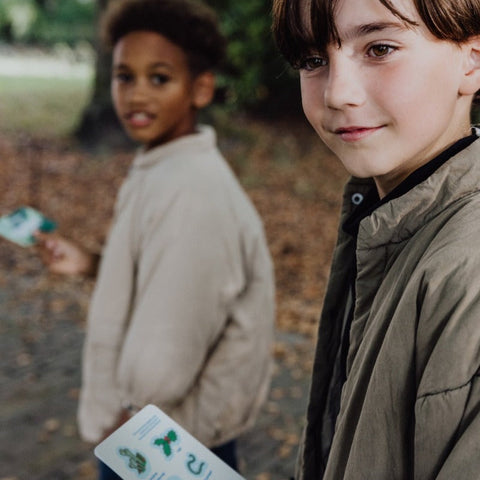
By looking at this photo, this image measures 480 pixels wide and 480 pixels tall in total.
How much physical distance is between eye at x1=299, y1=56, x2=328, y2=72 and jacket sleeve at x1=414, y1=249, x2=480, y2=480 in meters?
0.50

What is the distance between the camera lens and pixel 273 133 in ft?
46.5

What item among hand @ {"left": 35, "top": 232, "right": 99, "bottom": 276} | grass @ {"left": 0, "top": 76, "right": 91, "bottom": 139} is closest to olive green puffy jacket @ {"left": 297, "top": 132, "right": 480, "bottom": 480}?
hand @ {"left": 35, "top": 232, "right": 99, "bottom": 276}

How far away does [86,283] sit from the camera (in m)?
7.73

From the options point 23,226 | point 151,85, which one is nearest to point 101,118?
point 23,226

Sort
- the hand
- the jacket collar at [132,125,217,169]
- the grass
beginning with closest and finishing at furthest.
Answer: the jacket collar at [132,125,217,169] → the hand → the grass

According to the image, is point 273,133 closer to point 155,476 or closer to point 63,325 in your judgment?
point 63,325

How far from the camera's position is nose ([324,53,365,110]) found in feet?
4.18

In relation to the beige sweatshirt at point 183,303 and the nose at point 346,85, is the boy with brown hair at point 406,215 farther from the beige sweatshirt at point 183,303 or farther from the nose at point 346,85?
the beige sweatshirt at point 183,303

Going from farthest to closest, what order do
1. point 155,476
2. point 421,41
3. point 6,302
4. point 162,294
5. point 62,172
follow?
point 62,172, point 6,302, point 162,294, point 155,476, point 421,41

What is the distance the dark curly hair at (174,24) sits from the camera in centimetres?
274

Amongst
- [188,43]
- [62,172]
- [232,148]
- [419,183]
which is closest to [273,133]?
[232,148]

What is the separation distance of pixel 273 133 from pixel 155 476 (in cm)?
1306

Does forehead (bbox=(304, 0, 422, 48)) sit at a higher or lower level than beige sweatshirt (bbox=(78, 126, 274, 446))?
higher

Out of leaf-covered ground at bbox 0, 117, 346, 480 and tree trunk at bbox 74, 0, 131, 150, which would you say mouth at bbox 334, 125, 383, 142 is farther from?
tree trunk at bbox 74, 0, 131, 150
